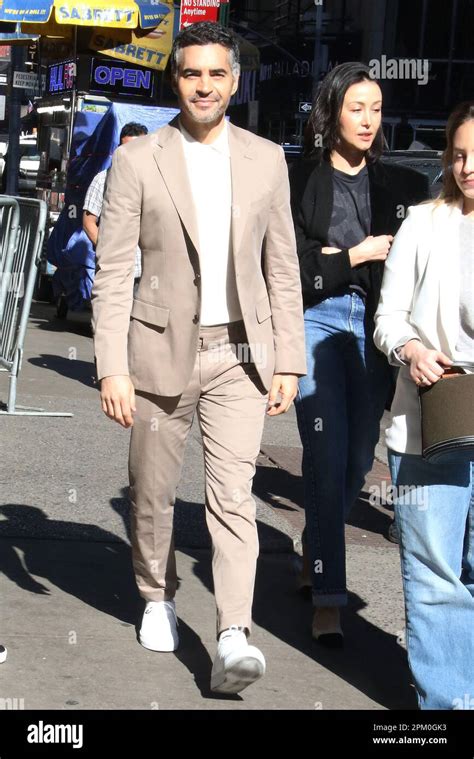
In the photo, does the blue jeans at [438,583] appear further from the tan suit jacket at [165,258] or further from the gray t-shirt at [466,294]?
the tan suit jacket at [165,258]

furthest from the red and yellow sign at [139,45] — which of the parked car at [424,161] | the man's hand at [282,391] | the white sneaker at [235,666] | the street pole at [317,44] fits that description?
the street pole at [317,44]

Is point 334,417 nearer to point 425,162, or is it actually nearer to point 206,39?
point 206,39

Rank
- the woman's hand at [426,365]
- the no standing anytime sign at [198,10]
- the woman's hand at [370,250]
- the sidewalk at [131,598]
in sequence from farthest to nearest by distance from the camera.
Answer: the no standing anytime sign at [198,10] < the woman's hand at [370,250] < the sidewalk at [131,598] < the woman's hand at [426,365]

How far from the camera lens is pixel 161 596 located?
4562 mm

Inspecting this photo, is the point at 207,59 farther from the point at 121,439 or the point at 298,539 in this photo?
the point at 121,439

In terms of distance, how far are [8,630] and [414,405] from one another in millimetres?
1681

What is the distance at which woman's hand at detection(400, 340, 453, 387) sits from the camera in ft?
11.9

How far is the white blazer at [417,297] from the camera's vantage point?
3.79 metres

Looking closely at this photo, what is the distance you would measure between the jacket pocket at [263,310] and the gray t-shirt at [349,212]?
61cm

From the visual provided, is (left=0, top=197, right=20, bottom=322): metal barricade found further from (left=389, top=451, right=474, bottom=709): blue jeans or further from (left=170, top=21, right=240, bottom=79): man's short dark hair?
(left=389, top=451, right=474, bottom=709): blue jeans

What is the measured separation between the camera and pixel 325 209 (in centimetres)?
483

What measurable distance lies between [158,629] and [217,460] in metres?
0.66

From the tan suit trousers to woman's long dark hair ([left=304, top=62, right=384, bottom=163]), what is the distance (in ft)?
3.26
